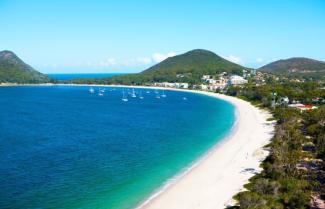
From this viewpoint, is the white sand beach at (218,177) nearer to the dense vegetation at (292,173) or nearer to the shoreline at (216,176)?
the shoreline at (216,176)

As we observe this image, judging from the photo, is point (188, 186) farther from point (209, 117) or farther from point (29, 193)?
point (209, 117)

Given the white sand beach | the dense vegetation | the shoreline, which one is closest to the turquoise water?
the shoreline

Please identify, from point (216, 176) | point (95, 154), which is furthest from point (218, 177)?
point (95, 154)

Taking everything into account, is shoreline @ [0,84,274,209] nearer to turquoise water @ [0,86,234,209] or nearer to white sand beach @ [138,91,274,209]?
white sand beach @ [138,91,274,209]

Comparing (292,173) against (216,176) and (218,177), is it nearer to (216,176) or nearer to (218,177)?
(218,177)

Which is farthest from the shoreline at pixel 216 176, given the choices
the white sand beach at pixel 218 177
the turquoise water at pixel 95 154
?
the turquoise water at pixel 95 154

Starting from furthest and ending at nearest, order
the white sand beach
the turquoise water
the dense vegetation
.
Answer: the turquoise water
the white sand beach
the dense vegetation

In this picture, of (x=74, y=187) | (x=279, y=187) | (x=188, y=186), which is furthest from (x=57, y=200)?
(x=279, y=187)
